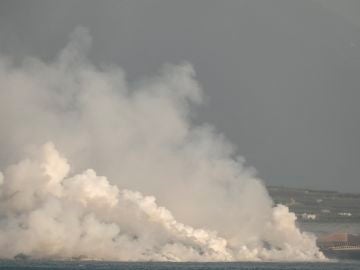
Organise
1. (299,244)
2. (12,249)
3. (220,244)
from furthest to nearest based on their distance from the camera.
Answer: (299,244)
(220,244)
(12,249)

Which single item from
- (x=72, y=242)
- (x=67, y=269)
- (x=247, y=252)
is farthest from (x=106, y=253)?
(x=247, y=252)

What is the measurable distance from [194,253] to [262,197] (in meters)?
19.1

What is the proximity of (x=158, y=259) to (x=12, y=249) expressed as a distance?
2782cm

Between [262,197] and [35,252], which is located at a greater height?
[262,197]

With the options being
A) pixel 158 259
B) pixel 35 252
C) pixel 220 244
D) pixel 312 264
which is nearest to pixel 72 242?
pixel 35 252

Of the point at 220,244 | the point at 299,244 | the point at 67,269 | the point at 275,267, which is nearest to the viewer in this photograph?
the point at 67,269

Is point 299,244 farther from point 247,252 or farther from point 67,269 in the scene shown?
point 67,269

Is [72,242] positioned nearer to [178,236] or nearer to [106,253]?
[106,253]

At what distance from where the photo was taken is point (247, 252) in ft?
624

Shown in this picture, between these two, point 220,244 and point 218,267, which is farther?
point 220,244

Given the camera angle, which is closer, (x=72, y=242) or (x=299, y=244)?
(x=72, y=242)

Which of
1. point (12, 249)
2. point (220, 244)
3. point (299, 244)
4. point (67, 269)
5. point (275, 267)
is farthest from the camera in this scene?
point (299, 244)

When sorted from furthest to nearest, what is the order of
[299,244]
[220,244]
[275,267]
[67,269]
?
[299,244], [220,244], [275,267], [67,269]

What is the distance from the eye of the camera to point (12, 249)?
516 ft
